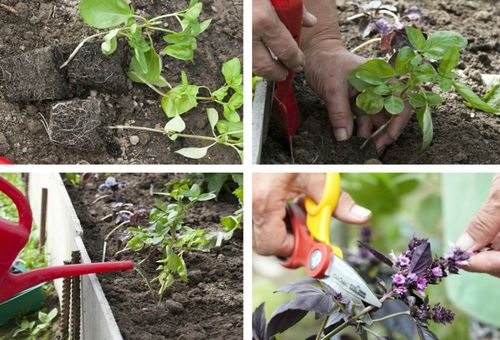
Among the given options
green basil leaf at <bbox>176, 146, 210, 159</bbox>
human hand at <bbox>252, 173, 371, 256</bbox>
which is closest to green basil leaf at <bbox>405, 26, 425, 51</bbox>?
human hand at <bbox>252, 173, 371, 256</bbox>

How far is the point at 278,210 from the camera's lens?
5.10 feet

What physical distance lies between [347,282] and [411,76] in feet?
1.67

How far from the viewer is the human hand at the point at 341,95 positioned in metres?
1.66

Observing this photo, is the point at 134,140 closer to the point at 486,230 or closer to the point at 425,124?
the point at 425,124

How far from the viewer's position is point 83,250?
5.46 feet

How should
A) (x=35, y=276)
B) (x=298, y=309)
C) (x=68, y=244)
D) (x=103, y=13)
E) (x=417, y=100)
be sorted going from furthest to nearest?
(x=68, y=244), (x=103, y=13), (x=417, y=100), (x=35, y=276), (x=298, y=309)

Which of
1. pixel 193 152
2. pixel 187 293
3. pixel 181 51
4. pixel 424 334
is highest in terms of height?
pixel 181 51

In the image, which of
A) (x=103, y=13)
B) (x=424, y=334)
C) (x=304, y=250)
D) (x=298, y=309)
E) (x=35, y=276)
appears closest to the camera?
(x=424, y=334)

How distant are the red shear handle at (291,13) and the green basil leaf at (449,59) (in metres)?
0.33

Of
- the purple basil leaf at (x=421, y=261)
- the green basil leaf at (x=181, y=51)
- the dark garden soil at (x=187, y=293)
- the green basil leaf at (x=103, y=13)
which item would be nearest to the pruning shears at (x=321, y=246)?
the purple basil leaf at (x=421, y=261)

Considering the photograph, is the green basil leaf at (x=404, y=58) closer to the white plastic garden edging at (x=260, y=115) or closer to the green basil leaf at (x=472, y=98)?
the green basil leaf at (x=472, y=98)

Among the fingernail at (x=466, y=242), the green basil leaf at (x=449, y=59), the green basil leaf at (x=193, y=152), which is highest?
the green basil leaf at (x=449, y=59)

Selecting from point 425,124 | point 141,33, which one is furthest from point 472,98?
point 141,33

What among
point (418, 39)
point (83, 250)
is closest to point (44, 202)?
point (83, 250)
